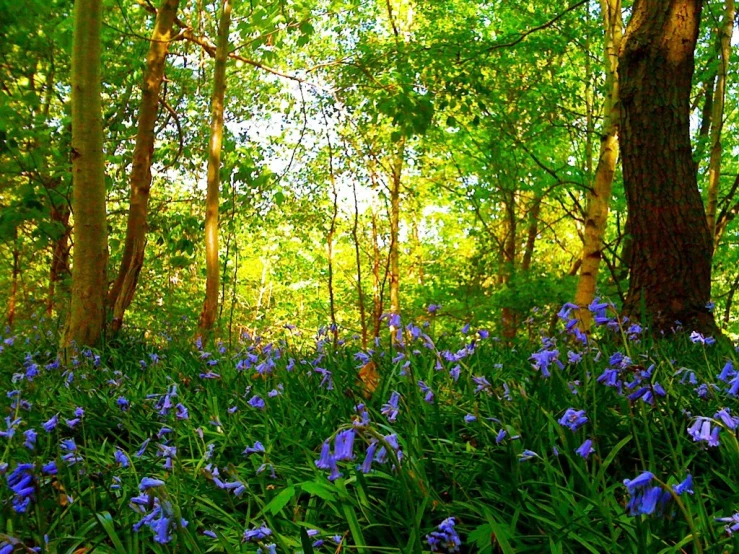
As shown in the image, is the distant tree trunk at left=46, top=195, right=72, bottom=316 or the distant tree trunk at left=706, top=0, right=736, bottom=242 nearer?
the distant tree trunk at left=706, top=0, right=736, bottom=242

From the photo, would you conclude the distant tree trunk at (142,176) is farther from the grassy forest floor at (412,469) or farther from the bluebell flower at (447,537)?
the bluebell flower at (447,537)

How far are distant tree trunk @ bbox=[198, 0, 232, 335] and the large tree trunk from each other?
4163 millimetres

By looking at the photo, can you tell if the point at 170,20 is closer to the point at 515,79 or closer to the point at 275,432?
the point at 275,432

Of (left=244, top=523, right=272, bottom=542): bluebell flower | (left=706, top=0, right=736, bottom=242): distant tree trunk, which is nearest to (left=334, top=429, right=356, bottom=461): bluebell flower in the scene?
(left=244, top=523, right=272, bottom=542): bluebell flower

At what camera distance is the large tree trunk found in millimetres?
4191

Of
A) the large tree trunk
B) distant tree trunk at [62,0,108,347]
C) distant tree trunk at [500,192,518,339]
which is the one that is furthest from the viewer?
distant tree trunk at [500,192,518,339]

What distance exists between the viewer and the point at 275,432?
2424 millimetres

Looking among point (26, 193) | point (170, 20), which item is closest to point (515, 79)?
point (170, 20)

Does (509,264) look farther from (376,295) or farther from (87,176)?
(87,176)

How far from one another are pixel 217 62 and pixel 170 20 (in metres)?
0.68

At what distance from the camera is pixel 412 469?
5.26 ft

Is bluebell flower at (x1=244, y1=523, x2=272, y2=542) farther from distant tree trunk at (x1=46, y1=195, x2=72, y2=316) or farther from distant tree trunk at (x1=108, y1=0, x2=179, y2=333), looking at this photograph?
distant tree trunk at (x1=46, y1=195, x2=72, y2=316)

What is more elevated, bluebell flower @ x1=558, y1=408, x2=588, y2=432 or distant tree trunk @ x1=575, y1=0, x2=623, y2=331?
distant tree trunk @ x1=575, y1=0, x2=623, y2=331

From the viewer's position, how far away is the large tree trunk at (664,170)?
13.8ft
